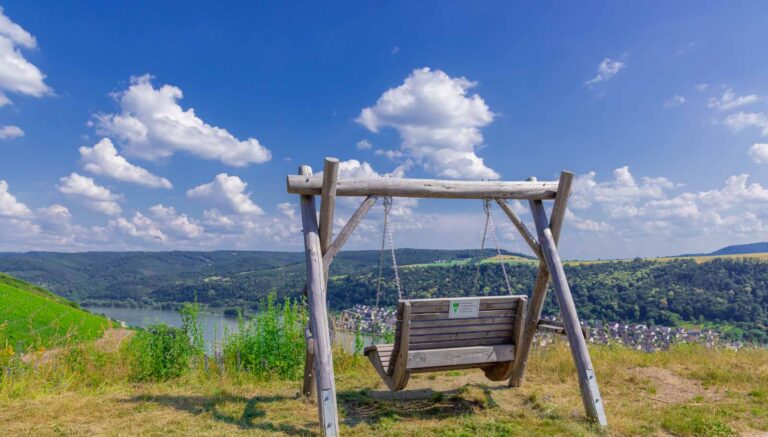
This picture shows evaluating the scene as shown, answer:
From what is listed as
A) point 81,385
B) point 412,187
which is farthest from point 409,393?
point 81,385

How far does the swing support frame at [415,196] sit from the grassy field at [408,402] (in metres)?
0.49

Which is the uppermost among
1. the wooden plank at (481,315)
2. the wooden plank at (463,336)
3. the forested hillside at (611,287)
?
the wooden plank at (481,315)

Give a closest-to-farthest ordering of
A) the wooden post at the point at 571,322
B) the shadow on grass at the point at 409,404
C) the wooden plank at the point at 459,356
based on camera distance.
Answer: the wooden plank at the point at 459,356, the wooden post at the point at 571,322, the shadow on grass at the point at 409,404

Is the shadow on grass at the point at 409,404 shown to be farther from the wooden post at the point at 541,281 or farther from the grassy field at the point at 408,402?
the wooden post at the point at 541,281

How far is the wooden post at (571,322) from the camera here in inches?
208

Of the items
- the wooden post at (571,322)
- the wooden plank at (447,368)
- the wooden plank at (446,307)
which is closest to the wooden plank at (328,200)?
the wooden plank at (446,307)

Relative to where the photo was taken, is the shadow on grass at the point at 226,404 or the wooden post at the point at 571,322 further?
the wooden post at the point at 571,322

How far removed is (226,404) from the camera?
5672 mm

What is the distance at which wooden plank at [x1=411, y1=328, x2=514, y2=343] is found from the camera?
512cm

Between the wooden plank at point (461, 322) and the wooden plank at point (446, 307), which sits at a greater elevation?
the wooden plank at point (446, 307)

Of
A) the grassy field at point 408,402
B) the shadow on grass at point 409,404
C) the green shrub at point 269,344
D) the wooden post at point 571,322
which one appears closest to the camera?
the grassy field at point 408,402

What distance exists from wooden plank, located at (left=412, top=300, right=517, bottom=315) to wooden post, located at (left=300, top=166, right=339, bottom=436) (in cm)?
101

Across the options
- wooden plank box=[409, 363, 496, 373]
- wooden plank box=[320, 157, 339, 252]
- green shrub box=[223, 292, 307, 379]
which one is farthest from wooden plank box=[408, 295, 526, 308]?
green shrub box=[223, 292, 307, 379]

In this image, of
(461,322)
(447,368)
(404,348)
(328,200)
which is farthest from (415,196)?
(447,368)
